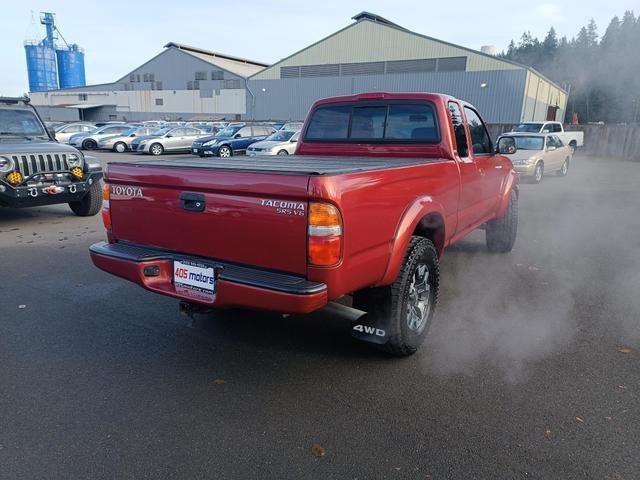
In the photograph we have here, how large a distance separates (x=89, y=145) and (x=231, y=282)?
85.0 feet

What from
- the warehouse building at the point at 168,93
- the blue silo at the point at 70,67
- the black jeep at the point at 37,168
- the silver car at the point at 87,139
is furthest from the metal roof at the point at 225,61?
the black jeep at the point at 37,168

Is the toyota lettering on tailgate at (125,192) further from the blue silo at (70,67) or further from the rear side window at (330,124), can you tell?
the blue silo at (70,67)

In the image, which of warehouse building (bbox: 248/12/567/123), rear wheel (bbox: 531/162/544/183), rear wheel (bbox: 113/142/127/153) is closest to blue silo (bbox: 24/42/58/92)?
warehouse building (bbox: 248/12/567/123)

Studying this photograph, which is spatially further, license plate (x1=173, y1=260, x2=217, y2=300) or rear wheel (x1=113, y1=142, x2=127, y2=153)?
rear wheel (x1=113, y1=142, x2=127, y2=153)

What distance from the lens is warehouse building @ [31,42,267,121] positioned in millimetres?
52188

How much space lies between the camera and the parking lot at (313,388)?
2.45 metres

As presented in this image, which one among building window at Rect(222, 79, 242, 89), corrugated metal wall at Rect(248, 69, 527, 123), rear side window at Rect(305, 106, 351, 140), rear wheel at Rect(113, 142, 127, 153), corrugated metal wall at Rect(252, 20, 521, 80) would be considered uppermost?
corrugated metal wall at Rect(252, 20, 521, 80)

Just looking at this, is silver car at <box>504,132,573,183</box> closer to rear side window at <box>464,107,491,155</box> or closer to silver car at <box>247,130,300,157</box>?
silver car at <box>247,130,300,157</box>

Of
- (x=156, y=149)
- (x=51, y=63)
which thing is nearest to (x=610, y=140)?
(x=156, y=149)

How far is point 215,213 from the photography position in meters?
2.90

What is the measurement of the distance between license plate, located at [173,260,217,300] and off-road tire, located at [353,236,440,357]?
0.97 m

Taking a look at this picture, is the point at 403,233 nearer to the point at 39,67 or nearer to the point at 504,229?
the point at 504,229

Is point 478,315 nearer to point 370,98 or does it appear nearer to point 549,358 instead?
point 549,358

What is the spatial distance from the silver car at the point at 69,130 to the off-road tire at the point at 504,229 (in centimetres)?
2669
